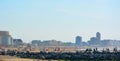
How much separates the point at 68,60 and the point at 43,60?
17.9ft

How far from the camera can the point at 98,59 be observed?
231 ft

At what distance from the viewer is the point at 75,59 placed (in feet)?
238

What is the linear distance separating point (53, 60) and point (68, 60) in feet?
11.8

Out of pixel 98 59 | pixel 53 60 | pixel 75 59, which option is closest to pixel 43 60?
pixel 53 60

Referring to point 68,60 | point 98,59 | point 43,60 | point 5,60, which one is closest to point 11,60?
point 5,60

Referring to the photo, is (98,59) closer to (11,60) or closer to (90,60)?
(90,60)

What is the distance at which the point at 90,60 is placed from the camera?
69.4 metres

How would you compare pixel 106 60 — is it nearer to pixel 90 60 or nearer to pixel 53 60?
pixel 90 60

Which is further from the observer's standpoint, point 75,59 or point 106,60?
point 75,59

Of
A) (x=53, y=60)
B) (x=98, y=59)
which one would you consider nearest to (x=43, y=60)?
(x=53, y=60)

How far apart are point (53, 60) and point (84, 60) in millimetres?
6774

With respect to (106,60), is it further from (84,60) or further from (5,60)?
(5,60)

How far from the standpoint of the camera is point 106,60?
67875 millimetres

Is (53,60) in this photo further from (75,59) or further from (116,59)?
(116,59)
